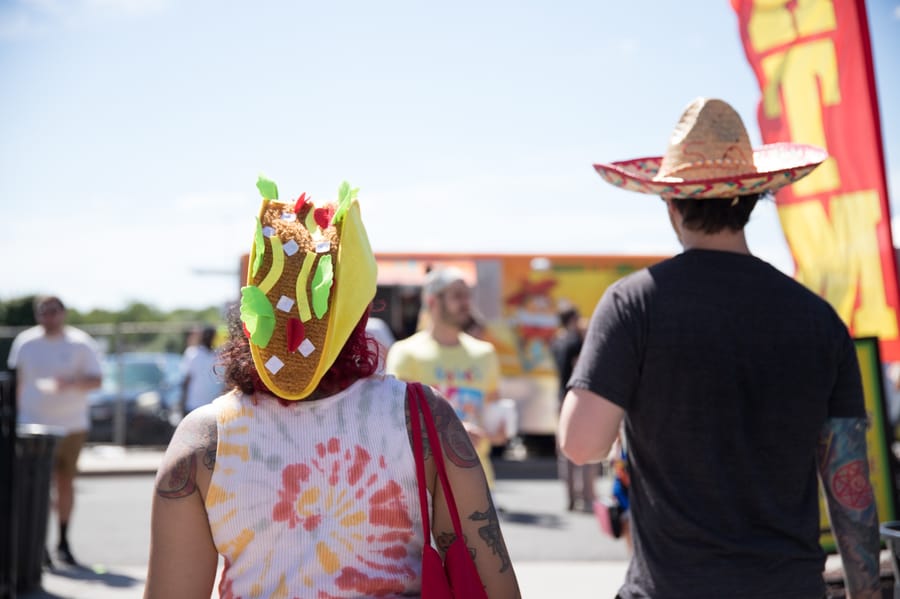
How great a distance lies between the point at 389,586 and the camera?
2.03 meters

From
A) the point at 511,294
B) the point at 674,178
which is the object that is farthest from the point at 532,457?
the point at 674,178

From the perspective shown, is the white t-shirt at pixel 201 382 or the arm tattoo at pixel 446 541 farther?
the white t-shirt at pixel 201 382

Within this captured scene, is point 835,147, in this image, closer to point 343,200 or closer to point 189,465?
point 343,200

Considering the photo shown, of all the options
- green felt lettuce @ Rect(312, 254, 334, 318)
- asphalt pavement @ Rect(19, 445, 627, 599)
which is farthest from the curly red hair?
asphalt pavement @ Rect(19, 445, 627, 599)

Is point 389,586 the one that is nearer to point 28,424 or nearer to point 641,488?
point 641,488

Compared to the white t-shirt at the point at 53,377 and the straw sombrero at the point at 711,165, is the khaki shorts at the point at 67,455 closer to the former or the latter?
the white t-shirt at the point at 53,377

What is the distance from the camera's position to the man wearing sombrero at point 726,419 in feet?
7.55

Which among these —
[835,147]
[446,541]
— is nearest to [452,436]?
[446,541]

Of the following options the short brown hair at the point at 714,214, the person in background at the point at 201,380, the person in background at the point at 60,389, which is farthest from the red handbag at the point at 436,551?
the person in background at the point at 201,380

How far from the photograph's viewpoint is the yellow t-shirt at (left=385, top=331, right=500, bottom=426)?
16.6 feet

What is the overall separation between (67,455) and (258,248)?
660cm

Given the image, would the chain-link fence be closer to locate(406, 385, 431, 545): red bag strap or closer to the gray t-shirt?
the gray t-shirt

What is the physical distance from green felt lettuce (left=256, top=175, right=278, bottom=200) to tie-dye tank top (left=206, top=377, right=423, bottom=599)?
0.51 meters

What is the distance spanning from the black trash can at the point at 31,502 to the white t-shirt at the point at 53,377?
90cm
